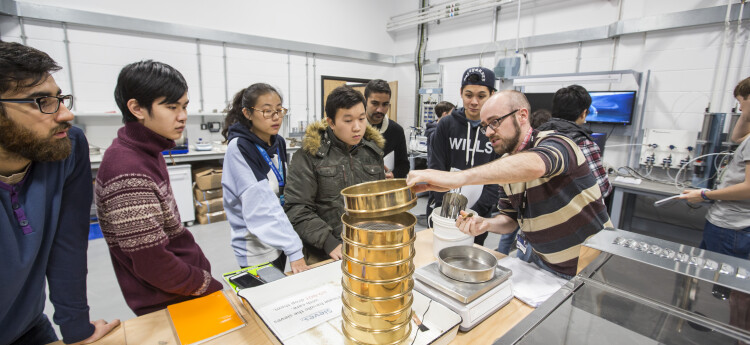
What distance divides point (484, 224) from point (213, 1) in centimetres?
496

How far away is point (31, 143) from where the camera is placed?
821 millimetres

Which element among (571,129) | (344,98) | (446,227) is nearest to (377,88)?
(344,98)

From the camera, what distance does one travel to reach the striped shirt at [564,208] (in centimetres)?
115

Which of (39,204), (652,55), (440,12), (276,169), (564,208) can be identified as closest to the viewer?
(39,204)

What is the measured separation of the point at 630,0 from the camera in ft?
11.9

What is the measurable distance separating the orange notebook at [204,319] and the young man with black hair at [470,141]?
4.75 ft

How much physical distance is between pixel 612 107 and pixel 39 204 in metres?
4.56

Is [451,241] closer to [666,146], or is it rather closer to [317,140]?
[317,140]

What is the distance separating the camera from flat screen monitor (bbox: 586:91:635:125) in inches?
141

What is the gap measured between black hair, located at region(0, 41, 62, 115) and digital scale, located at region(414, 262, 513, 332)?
1.09 m

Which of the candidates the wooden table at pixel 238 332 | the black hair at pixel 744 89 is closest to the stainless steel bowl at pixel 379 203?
the wooden table at pixel 238 332

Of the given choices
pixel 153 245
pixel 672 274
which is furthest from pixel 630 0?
pixel 153 245

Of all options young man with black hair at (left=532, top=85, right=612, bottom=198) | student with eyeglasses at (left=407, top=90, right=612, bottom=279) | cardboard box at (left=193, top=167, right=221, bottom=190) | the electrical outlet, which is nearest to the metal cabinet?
cardboard box at (left=193, top=167, right=221, bottom=190)

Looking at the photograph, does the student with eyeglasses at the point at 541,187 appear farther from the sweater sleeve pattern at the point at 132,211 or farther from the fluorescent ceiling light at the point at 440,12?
the fluorescent ceiling light at the point at 440,12
